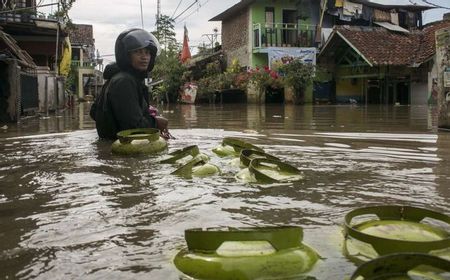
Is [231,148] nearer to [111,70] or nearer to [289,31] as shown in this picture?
[111,70]

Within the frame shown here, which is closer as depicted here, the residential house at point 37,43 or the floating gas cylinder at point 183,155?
the floating gas cylinder at point 183,155

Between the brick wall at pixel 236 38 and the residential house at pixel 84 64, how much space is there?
15.5 meters

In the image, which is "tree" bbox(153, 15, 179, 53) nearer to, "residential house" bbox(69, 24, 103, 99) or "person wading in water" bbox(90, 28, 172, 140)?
"residential house" bbox(69, 24, 103, 99)

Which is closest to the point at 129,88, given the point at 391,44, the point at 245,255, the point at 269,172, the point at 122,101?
the point at 122,101

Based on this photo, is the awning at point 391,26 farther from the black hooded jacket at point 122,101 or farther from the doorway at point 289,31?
the black hooded jacket at point 122,101

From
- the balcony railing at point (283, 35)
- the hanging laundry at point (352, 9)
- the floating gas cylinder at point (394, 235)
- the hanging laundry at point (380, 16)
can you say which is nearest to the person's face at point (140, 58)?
the floating gas cylinder at point (394, 235)

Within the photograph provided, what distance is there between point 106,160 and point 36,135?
3.53 m

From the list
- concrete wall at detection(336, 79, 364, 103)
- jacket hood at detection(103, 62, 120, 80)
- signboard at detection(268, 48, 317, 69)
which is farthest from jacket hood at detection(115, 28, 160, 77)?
concrete wall at detection(336, 79, 364, 103)

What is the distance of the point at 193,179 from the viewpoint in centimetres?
379

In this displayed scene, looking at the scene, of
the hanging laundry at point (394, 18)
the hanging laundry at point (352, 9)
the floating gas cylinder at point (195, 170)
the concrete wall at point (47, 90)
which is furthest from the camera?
the hanging laundry at point (394, 18)

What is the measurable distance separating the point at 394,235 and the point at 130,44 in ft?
14.1

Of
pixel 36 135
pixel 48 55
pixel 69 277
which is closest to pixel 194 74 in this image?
pixel 48 55

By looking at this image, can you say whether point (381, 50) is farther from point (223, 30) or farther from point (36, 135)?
point (36, 135)

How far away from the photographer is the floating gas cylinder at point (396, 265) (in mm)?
1549
